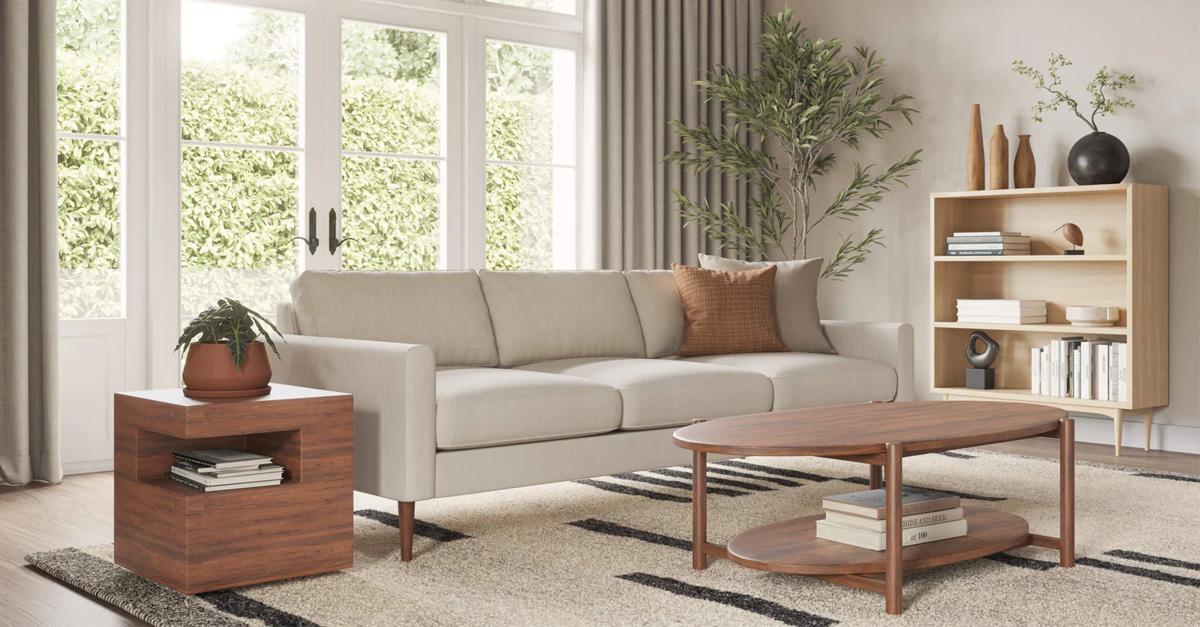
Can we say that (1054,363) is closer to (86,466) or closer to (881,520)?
(881,520)

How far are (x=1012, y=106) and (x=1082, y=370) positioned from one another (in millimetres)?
1358

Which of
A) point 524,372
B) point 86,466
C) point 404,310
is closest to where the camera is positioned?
point 524,372

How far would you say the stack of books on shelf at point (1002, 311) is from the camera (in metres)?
5.48

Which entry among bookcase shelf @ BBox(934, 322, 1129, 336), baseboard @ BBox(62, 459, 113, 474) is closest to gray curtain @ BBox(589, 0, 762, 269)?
bookcase shelf @ BBox(934, 322, 1129, 336)

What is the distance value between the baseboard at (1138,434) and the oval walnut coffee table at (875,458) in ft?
A: 7.77

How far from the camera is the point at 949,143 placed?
608 centimetres

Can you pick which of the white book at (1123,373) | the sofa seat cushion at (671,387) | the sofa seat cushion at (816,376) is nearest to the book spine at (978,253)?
the white book at (1123,373)

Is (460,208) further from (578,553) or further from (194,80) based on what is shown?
(578,553)

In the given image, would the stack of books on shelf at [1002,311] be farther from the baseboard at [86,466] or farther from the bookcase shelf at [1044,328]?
the baseboard at [86,466]

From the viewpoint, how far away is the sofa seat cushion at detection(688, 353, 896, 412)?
418 cm

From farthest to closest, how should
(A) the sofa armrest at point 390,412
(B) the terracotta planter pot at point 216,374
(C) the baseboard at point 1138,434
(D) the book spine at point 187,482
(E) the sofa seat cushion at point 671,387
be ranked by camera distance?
(C) the baseboard at point 1138,434, (E) the sofa seat cushion at point 671,387, (A) the sofa armrest at point 390,412, (B) the terracotta planter pot at point 216,374, (D) the book spine at point 187,482

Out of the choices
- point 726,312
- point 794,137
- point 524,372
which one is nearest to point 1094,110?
point 794,137

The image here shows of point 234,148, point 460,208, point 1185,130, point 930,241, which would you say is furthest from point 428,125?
point 1185,130

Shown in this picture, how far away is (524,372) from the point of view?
12.2 feet
